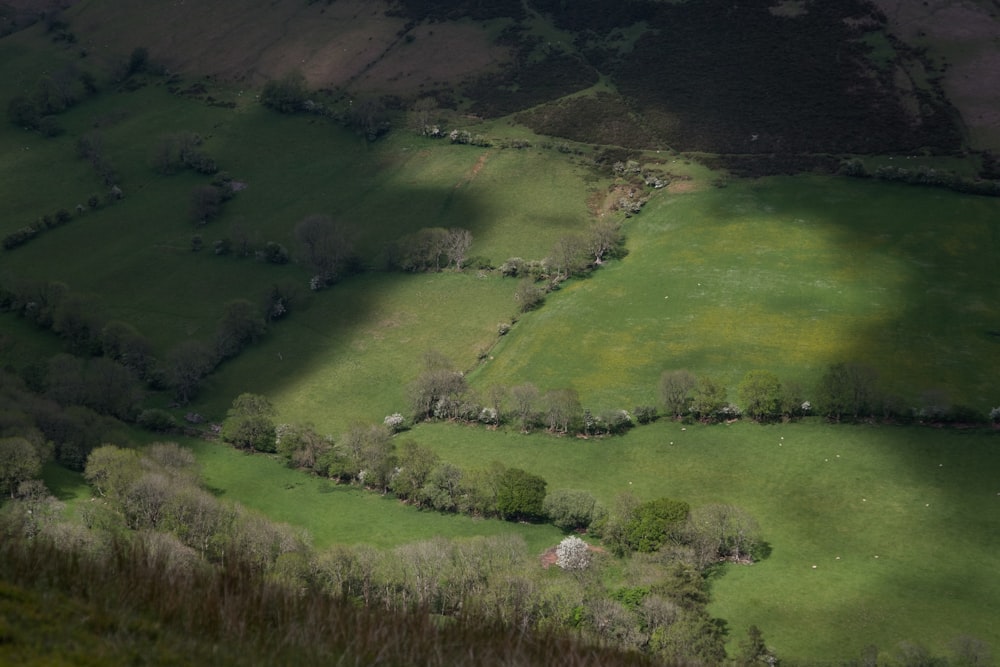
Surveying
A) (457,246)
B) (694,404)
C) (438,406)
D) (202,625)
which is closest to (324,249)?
(457,246)

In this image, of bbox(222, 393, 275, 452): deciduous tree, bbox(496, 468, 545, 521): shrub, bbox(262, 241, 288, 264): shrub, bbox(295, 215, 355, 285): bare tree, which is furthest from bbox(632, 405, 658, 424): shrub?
bbox(262, 241, 288, 264): shrub

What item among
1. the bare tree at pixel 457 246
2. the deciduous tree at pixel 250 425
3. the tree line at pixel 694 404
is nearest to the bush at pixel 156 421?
the deciduous tree at pixel 250 425

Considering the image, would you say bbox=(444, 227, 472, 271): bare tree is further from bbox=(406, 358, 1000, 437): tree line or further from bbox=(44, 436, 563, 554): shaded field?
bbox=(44, 436, 563, 554): shaded field

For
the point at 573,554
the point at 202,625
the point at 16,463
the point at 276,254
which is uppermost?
the point at 202,625

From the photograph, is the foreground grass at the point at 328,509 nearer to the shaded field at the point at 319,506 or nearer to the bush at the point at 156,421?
the shaded field at the point at 319,506

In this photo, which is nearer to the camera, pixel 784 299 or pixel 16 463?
pixel 16 463

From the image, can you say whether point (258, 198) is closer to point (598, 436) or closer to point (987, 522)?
point (598, 436)

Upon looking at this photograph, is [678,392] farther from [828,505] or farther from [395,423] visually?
[395,423]
